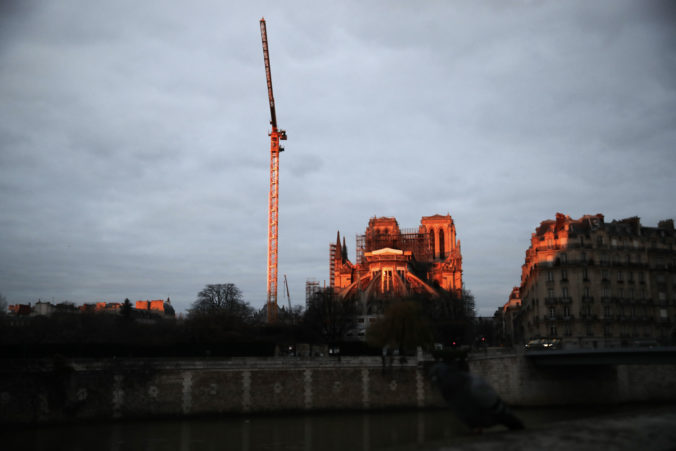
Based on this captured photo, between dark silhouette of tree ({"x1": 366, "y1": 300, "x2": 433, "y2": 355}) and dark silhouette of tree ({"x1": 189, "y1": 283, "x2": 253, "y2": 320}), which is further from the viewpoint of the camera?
dark silhouette of tree ({"x1": 189, "y1": 283, "x2": 253, "y2": 320})

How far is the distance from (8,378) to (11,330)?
15.0m

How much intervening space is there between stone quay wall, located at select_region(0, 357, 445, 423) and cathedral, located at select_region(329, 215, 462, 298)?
3849cm

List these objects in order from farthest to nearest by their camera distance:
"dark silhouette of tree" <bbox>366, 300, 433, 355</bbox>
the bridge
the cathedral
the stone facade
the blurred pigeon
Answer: the cathedral → the stone facade → "dark silhouette of tree" <bbox>366, 300, 433, 355</bbox> → the bridge → the blurred pigeon

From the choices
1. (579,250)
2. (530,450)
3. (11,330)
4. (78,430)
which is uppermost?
(579,250)

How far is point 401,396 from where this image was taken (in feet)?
140

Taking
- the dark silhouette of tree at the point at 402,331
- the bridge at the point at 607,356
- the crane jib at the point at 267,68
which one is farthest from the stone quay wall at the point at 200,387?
the crane jib at the point at 267,68

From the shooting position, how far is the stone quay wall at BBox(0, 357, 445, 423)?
37.3 m

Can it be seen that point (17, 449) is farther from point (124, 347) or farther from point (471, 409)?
point (471, 409)

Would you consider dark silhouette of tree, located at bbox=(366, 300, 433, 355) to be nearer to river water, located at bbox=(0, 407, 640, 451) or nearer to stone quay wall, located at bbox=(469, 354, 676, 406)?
stone quay wall, located at bbox=(469, 354, 676, 406)

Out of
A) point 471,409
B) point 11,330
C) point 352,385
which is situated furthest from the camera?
point 11,330

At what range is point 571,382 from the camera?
147 feet

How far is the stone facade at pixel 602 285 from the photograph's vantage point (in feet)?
176

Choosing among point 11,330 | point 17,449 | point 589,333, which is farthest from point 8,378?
point 589,333

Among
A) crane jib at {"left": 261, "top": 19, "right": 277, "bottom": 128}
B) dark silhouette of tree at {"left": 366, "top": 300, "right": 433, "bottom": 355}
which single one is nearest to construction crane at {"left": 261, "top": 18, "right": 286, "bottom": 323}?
crane jib at {"left": 261, "top": 19, "right": 277, "bottom": 128}
